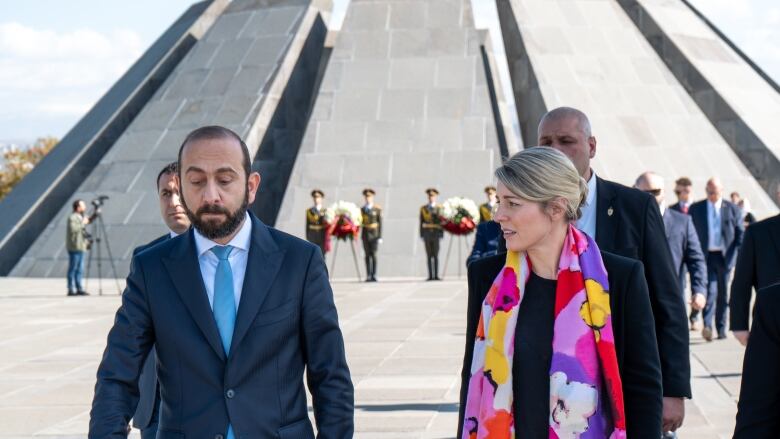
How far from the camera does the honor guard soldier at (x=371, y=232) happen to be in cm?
2262

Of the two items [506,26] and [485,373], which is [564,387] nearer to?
[485,373]

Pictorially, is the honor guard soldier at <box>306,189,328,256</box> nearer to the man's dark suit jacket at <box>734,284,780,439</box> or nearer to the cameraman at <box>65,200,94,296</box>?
the cameraman at <box>65,200,94,296</box>

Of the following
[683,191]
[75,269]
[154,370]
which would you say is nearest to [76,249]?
[75,269]

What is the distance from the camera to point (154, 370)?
4.98m

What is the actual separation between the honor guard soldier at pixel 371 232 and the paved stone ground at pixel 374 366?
342 centimetres

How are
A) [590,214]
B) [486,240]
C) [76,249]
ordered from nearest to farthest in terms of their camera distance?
[590,214] < [486,240] < [76,249]

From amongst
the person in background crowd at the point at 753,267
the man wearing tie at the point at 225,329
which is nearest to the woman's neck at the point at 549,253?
the man wearing tie at the point at 225,329

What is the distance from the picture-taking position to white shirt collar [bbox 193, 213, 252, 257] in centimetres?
381

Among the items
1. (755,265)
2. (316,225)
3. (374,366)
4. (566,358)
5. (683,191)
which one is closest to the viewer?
(566,358)

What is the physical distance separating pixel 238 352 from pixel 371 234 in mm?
19258

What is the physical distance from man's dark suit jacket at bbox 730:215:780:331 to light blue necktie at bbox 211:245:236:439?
3.83 m

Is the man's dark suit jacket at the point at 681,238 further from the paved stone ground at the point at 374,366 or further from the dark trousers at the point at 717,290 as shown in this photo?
the dark trousers at the point at 717,290

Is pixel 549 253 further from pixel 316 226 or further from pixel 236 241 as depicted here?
pixel 316 226

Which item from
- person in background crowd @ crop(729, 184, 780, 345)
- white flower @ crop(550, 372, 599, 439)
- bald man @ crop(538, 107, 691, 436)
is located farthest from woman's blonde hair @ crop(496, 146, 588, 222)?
person in background crowd @ crop(729, 184, 780, 345)
